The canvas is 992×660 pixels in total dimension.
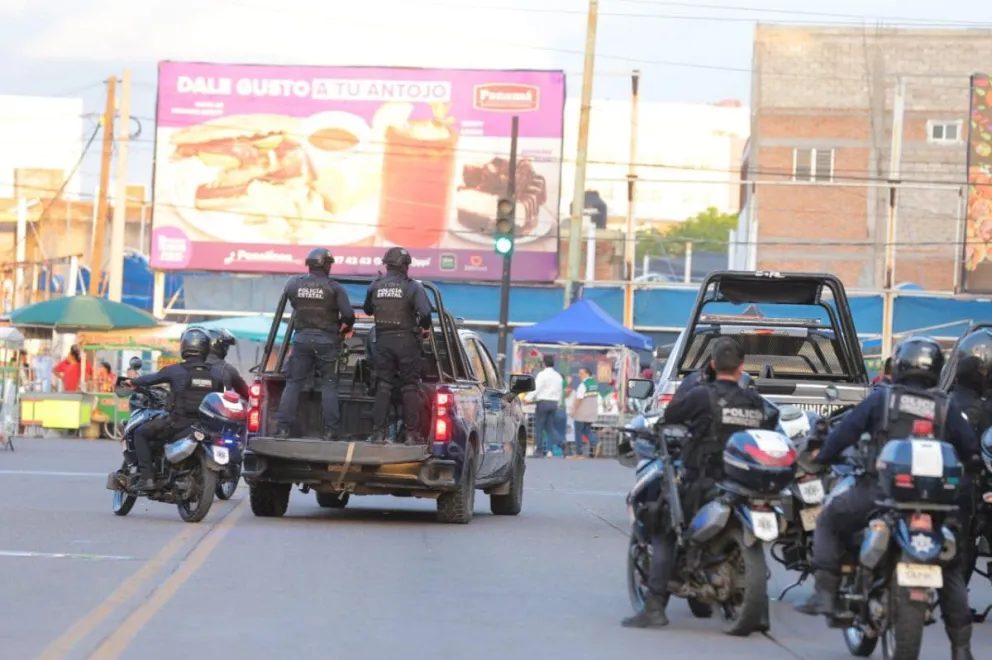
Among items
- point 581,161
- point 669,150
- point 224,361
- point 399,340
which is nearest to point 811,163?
point 581,161

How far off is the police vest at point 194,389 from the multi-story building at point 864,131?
4854 cm

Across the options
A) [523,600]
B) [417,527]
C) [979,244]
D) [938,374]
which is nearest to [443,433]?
[417,527]

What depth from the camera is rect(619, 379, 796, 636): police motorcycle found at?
30.6ft

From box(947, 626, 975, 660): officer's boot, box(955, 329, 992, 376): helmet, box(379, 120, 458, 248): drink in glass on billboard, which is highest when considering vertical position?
box(379, 120, 458, 248): drink in glass on billboard

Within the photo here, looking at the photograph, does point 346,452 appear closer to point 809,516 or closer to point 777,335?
point 777,335

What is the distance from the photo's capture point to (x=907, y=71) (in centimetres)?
6469

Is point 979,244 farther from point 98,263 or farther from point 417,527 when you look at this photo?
point 417,527

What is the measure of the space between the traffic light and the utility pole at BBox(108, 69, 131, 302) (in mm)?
13444

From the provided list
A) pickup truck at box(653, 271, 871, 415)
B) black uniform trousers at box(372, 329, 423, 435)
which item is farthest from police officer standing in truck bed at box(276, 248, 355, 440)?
pickup truck at box(653, 271, 871, 415)

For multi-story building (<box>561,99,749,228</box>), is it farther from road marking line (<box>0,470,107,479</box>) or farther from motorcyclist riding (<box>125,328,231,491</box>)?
motorcyclist riding (<box>125,328,231,491</box>)

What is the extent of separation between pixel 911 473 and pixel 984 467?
259cm

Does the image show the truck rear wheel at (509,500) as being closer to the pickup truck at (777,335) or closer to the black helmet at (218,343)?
the pickup truck at (777,335)

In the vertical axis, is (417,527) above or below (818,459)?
below

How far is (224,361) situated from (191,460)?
1458 mm
